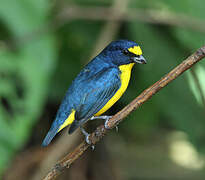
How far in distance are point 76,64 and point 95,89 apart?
2.23m

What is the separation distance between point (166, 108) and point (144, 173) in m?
2.69

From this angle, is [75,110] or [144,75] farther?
[144,75]

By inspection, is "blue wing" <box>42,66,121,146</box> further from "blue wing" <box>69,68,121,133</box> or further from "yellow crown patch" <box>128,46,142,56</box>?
"yellow crown patch" <box>128,46,142,56</box>

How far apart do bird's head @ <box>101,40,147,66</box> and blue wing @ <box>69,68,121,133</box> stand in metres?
0.13

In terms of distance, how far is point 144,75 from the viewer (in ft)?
14.0

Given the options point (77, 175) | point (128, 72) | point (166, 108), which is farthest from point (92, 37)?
point (128, 72)

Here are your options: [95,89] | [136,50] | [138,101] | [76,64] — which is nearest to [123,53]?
[136,50]

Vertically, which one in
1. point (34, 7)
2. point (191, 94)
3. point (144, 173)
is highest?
point (34, 7)

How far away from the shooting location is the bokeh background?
3.77m

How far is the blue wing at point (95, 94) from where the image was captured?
2672 mm

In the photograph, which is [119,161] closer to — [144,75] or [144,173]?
[144,173]

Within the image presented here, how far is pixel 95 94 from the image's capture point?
2.74 meters

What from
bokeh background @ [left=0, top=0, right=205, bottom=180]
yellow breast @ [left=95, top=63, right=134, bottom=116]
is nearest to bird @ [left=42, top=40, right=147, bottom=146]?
yellow breast @ [left=95, top=63, right=134, bottom=116]

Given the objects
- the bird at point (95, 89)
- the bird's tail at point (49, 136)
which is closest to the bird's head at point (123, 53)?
the bird at point (95, 89)
